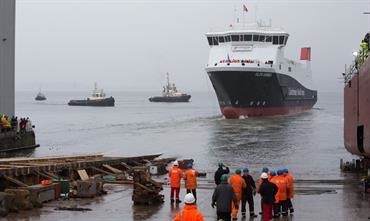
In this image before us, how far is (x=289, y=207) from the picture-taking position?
12.2 metres

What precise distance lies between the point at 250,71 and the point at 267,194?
4929 centimetres

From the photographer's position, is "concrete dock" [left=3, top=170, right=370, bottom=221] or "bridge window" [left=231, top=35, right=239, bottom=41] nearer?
"concrete dock" [left=3, top=170, right=370, bottom=221]

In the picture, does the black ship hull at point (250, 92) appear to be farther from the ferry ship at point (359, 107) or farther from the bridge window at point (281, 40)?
the ferry ship at point (359, 107)

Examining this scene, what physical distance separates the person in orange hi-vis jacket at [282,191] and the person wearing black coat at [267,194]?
2.14ft

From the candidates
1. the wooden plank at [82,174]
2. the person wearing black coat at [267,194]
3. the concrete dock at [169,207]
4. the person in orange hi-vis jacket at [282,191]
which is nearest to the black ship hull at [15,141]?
the wooden plank at [82,174]

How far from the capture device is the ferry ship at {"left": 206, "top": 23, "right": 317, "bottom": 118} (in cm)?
6012

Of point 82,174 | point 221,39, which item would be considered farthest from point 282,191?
point 221,39

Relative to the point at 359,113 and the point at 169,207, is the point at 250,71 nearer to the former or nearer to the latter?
the point at 359,113

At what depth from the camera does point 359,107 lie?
21703 millimetres

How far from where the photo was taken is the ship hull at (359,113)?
19078 mm

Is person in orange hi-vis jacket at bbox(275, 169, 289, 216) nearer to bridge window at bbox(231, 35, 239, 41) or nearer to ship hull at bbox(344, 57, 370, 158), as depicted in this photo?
ship hull at bbox(344, 57, 370, 158)

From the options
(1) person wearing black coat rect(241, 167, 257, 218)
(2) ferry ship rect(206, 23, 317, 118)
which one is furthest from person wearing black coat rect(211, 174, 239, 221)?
(2) ferry ship rect(206, 23, 317, 118)

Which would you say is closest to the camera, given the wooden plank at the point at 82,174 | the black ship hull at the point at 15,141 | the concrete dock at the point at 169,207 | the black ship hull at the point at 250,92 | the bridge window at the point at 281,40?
the concrete dock at the point at 169,207

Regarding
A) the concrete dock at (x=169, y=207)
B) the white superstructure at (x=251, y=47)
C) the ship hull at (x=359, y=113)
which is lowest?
the concrete dock at (x=169, y=207)
